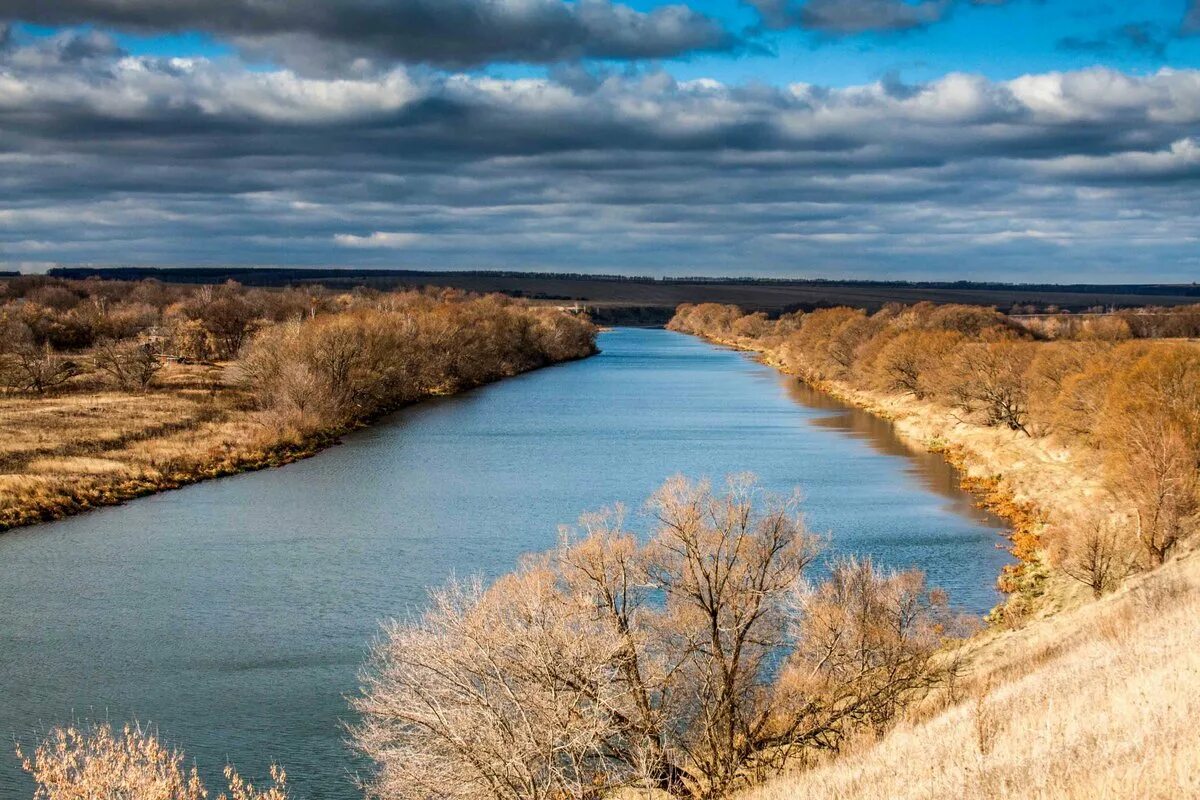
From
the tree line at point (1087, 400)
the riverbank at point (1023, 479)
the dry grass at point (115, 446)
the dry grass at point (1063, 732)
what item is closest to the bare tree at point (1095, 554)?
the tree line at point (1087, 400)

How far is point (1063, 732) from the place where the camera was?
34.9 ft

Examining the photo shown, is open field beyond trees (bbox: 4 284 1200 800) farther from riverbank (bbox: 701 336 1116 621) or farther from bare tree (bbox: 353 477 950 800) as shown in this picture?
riverbank (bbox: 701 336 1116 621)

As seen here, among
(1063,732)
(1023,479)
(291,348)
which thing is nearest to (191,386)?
(291,348)

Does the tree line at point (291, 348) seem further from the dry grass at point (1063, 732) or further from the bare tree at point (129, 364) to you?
the dry grass at point (1063, 732)

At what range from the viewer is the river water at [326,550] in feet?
61.7

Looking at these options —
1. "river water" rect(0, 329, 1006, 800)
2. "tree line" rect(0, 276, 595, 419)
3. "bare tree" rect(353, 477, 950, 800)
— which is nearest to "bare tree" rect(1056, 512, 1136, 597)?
"river water" rect(0, 329, 1006, 800)

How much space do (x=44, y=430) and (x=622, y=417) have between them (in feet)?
95.9

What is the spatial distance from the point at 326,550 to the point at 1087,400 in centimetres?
2677

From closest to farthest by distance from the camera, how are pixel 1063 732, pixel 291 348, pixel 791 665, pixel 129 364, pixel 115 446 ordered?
pixel 1063 732, pixel 791 665, pixel 115 446, pixel 291 348, pixel 129 364

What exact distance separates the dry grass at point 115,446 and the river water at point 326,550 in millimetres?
1586

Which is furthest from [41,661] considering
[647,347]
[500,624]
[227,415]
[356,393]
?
[647,347]

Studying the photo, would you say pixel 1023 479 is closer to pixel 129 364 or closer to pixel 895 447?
pixel 895 447

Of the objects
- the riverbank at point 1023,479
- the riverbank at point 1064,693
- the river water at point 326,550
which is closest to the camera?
the riverbank at point 1064,693

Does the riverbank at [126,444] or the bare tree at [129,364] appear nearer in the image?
the riverbank at [126,444]
